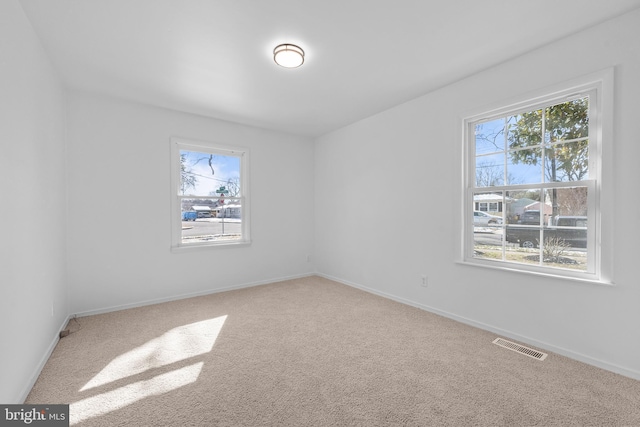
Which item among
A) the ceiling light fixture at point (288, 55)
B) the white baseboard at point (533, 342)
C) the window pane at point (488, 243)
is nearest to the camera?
the white baseboard at point (533, 342)

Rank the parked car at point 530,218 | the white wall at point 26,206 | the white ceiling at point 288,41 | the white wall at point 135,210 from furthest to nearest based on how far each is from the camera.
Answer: the white wall at point 135,210, the parked car at point 530,218, the white ceiling at point 288,41, the white wall at point 26,206

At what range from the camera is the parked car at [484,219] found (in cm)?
278

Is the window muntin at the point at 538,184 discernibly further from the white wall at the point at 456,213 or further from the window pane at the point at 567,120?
the white wall at the point at 456,213

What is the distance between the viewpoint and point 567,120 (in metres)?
2.33

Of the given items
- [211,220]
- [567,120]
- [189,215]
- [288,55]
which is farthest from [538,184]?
[189,215]

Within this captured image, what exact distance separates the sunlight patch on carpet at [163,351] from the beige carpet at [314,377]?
0.01 metres

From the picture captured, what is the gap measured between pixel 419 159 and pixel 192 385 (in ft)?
10.5

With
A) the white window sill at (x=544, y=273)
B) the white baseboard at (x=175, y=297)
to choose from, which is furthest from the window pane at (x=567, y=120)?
the white baseboard at (x=175, y=297)

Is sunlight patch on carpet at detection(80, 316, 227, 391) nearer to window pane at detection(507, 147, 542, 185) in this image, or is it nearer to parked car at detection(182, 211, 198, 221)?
parked car at detection(182, 211, 198, 221)

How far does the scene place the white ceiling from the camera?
1.90 m

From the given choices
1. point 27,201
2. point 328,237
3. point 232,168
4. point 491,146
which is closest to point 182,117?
point 232,168

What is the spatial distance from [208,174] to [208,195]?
0.32 metres

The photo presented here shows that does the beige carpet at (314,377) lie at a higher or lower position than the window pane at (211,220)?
lower

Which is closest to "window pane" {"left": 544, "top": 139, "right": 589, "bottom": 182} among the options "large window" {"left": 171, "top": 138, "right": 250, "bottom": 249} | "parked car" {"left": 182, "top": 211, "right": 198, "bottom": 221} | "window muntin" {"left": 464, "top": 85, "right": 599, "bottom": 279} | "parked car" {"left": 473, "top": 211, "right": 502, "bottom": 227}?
"window muntin" {"left": 464, "top": 85, "right": 599, "bottom": 279}
